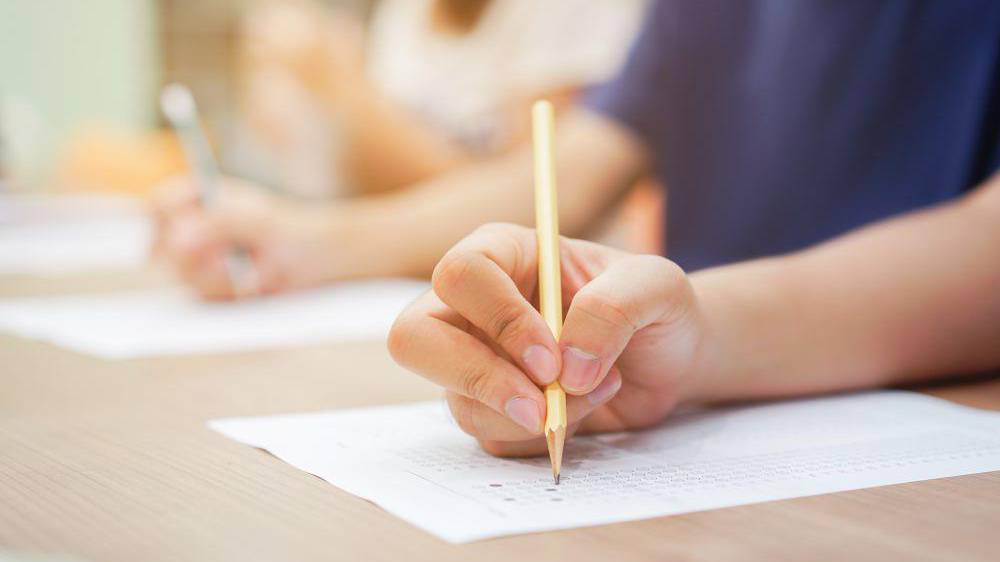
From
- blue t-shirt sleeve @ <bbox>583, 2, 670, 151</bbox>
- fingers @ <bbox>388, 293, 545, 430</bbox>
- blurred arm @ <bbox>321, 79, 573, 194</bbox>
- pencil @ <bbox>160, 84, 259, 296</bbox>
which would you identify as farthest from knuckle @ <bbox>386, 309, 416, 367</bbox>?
blurred arm @ <bbox>321, 79, 573, 194</bbox>

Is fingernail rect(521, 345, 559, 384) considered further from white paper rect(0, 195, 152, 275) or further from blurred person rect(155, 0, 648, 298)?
blurred person rect(155, 0, 648, 298)

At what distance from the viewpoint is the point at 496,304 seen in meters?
0.39

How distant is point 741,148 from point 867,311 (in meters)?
0.45

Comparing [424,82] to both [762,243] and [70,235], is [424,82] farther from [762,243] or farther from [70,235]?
[762,243]

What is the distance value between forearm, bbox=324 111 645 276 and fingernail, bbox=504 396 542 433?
2.08 feet

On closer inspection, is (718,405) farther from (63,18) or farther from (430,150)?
(63,18)

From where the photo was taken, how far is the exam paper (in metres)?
0.35

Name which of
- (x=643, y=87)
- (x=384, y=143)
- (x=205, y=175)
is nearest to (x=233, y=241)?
(x=205, y=175)

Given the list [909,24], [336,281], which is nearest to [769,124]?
[909,24]

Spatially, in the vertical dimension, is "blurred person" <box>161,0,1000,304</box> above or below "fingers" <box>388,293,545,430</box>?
above

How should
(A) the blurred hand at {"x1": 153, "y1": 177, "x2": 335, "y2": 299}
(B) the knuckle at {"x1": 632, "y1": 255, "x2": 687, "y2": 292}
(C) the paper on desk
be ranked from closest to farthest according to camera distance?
(B) the knuckle at {"x1": 632, "y1": 255, "x2": 687, "y2": 292}
(C) the paper on desk
(A) the blurred hand at {"x1": 153, "y1": 177, "x2": 335, "y2": 299}

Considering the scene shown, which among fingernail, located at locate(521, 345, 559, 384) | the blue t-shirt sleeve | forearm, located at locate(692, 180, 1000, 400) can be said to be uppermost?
the blue t-shirt sleeve

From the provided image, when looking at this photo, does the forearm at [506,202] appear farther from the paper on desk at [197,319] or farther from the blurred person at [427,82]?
the blurred person at [427,82]

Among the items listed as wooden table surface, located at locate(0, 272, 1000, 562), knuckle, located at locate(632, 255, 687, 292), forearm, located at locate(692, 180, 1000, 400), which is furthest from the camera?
forearm, located at locate(692, 180, 1000, 400)
